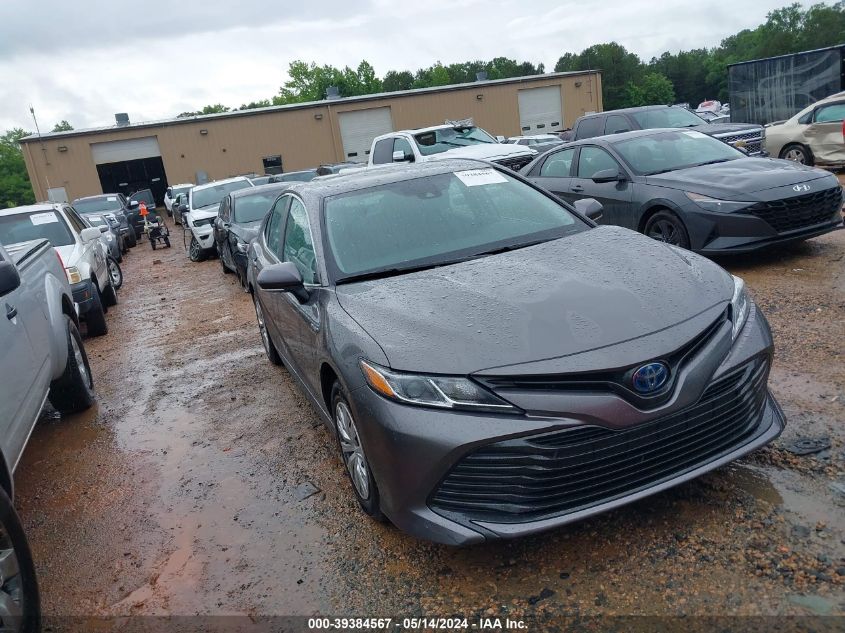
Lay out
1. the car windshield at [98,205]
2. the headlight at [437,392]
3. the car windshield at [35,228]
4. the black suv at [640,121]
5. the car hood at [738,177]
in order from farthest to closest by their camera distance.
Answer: the car windshield at [98,205] < the black suv at [640,121] < the car windshield at [35,228] < the car hood at [738,177] < the headlight at [437,392]

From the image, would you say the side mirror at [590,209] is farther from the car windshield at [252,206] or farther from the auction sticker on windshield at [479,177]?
the car windshield at [252,206]

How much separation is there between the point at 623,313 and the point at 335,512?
6.00ft

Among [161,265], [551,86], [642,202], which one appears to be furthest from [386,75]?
[642,202]

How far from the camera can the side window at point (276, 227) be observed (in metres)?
5.12

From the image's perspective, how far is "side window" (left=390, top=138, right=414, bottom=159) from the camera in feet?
45.8

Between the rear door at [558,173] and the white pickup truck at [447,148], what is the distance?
137 inches

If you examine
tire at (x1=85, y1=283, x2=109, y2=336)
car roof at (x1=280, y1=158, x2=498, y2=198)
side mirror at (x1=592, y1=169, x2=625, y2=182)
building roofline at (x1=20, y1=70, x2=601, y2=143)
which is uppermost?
building roofline at (x1=20, y1=70, x2=601, y2=143)

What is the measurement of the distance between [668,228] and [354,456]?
520 cm

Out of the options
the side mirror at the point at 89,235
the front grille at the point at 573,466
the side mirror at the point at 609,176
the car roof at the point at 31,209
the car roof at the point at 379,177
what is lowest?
the front grille at the point at 573,466

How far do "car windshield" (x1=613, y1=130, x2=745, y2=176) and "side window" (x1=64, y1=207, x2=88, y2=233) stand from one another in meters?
7.29

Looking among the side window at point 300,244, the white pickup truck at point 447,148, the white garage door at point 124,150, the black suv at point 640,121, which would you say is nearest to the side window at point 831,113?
the black suv at point 640,121

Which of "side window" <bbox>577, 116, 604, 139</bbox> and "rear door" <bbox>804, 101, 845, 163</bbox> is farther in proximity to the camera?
"rear door" <bbox>804, 101, 845, 163</bbox>

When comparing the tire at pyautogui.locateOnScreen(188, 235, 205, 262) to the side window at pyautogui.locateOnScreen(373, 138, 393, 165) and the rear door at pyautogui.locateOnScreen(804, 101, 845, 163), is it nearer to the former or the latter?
→ the side window at pyautogui.locateOnScreen(373, 138, 393, 165)

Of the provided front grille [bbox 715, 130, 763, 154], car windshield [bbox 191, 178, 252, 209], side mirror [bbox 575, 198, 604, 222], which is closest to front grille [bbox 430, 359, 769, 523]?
side mirror [bbox 575, 198, 604, 222]
